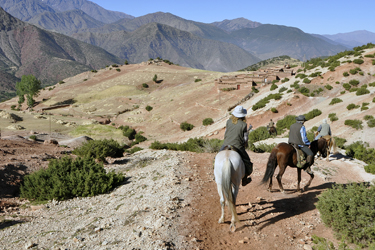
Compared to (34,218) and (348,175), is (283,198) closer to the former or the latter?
(348,175)

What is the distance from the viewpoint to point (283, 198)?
9461mm

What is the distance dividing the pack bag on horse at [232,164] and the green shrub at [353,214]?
2397 millimetres

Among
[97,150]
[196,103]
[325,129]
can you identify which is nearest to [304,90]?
[196,103]

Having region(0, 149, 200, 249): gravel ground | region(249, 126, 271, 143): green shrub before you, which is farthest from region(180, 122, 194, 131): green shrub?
region(0, 149, 200, 249): gravel ground

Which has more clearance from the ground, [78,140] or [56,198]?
[56,198]

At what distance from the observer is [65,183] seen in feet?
37.6

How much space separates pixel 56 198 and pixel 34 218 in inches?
59.7

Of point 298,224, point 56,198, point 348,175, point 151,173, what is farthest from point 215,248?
point 348,175

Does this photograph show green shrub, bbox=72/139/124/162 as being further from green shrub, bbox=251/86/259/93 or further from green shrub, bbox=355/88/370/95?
green shrub, bbox=251/86/259/93

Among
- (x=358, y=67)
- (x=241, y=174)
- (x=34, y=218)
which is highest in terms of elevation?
(x=358, y=67)

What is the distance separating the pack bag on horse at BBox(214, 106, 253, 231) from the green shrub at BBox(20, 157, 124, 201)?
673 centimetres

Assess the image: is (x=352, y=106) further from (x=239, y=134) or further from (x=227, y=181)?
(x=227, y=181)

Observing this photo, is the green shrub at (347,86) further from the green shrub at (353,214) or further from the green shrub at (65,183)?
Answer: the green shrub at (65,183)

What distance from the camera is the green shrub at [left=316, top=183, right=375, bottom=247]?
611 cm
